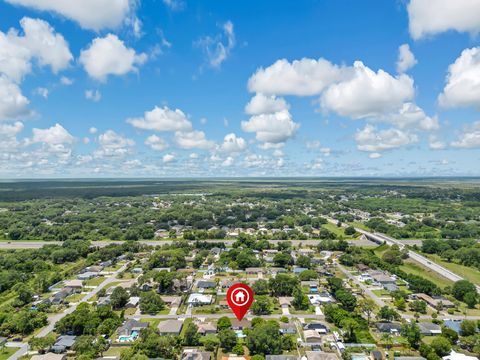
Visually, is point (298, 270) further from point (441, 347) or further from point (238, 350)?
point (441, 347)

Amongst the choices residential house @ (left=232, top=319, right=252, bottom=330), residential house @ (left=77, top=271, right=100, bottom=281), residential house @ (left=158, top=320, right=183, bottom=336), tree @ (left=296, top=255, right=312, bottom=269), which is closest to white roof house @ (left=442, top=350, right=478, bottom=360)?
residential house @ (left=232, top=319, right=252, bottom=330)

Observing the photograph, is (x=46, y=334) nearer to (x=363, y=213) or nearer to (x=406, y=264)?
(x=406, y=264)

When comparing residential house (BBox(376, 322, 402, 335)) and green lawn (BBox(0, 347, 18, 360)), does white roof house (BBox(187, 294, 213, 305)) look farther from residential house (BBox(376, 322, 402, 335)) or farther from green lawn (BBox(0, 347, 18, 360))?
residential house (BBox(376, 322, 402, 335))

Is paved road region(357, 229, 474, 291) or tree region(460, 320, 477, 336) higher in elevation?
tree region(460, 320, 477, 336)

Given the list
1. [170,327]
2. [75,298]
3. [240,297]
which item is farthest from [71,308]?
[240,297]

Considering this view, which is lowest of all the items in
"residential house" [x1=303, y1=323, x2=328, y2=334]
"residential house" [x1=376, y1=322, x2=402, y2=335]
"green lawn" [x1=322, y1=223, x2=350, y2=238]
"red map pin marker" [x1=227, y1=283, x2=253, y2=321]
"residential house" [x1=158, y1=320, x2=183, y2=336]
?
"green lawn" [x1=322, y1=223, x2=350, y2=238]

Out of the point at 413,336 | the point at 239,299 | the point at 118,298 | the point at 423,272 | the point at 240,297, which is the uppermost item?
the point at 240,297

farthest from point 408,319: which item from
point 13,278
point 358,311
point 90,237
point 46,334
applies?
point 90,237
